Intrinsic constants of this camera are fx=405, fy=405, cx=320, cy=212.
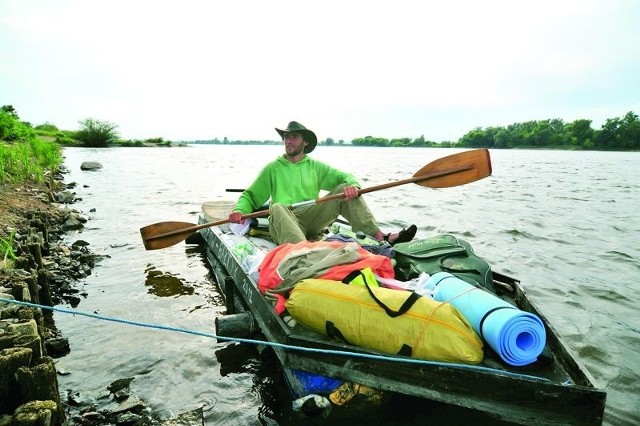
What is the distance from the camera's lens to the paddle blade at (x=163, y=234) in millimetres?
6312

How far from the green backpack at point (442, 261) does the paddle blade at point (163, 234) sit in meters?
3.31

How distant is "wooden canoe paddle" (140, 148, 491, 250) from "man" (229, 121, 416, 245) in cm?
28

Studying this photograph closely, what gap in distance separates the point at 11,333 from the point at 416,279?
3.67 metres

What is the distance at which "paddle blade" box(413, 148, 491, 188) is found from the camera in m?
5.77

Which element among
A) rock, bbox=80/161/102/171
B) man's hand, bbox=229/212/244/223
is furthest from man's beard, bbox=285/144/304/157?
rock, bbox=80/161/102/171

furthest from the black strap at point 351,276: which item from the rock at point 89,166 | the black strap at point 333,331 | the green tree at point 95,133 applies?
the green tree at point 95,133

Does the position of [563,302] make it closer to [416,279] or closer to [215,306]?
[416,279]

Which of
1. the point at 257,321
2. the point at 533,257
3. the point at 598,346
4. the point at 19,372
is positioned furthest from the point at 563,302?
the point at 19,372

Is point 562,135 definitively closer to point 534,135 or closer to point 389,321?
point 534,135

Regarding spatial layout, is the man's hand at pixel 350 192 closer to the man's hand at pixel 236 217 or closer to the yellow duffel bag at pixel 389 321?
the man's hand at pixel 236 217

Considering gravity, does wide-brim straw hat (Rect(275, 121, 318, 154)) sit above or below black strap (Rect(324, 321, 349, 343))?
above

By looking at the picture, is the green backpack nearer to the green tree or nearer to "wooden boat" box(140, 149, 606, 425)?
"wooden boat" box(140, 149, 606, 425)

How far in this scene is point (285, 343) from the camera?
347 centimetres

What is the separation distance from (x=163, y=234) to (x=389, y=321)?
4465 millimetres
